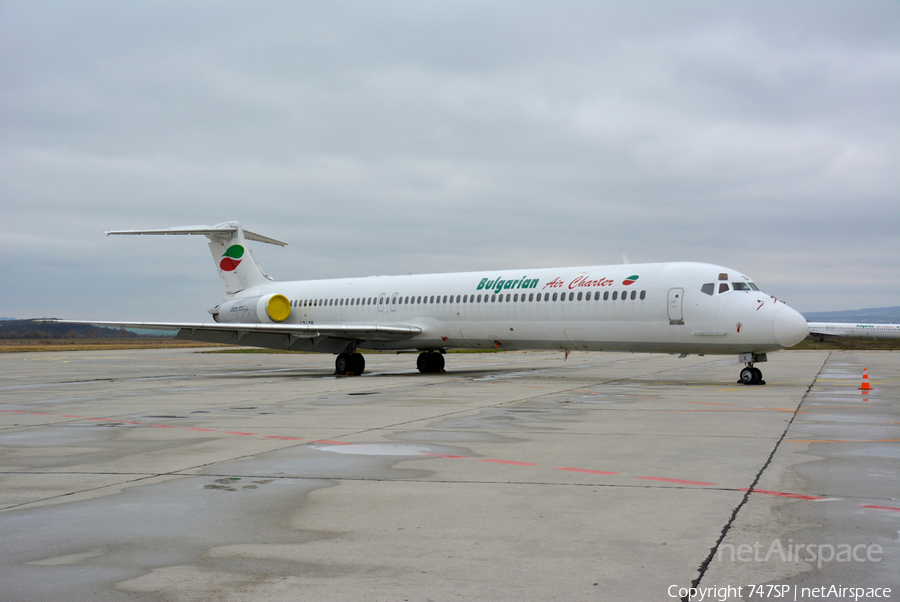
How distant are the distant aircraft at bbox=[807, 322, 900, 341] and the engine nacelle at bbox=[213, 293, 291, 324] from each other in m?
53.1

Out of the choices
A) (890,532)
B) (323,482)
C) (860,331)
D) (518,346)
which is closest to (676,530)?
(890,532)

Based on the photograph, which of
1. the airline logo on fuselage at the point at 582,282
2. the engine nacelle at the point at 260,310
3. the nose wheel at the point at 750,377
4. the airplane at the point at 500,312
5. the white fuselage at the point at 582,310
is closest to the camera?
the white fuselage at the point at 582,310

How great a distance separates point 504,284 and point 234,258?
13370 millimetres

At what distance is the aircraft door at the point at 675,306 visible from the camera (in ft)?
62.1

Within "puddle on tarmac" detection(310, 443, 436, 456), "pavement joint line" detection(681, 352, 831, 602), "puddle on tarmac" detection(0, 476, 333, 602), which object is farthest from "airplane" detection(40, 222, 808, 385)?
"puddle on tarmac" detection(0, 476, 333, 602)

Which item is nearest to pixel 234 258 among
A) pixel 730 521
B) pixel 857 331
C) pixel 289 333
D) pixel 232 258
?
pixel 232 258

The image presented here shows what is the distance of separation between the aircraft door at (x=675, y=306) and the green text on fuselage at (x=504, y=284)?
4281 mm

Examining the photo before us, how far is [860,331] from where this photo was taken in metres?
67.8

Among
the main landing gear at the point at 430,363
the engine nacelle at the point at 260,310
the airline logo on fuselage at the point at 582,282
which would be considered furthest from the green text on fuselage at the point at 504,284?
the engine nacelle at the point at 260,310

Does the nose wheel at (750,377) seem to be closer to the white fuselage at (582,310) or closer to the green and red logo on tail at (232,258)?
the white fuselage at (582,310)

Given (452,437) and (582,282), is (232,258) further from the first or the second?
(452,437)

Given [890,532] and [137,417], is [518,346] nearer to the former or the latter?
[137,417]

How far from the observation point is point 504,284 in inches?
899

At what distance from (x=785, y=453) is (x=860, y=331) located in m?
67.9
